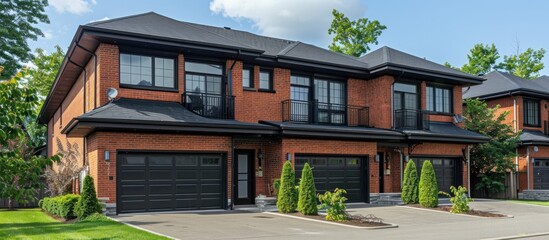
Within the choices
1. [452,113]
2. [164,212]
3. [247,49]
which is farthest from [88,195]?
[452,113]

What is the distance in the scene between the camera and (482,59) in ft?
152

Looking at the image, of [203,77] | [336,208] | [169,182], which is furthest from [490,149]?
[169,182]

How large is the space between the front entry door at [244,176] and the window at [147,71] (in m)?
3.89

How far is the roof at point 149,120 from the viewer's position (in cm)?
1547

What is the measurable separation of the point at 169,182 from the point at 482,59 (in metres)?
37.1

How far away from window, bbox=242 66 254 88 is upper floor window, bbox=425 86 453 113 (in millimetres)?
9060

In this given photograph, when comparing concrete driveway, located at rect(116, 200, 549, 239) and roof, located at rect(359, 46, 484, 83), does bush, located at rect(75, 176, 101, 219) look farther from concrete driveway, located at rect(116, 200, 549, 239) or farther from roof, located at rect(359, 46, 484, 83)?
roof, located at rect(359, 46, 484, 83)

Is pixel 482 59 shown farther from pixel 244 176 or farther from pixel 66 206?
pixel 66 206

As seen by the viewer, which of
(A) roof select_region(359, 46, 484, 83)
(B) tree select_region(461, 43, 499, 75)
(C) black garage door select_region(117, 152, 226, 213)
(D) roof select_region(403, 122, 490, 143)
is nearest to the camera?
(C) black garage door select_region(117, 152, 226, 213)

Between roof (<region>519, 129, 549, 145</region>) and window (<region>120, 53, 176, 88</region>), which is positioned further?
roof (<region>519, 129, 549, 145</region>)

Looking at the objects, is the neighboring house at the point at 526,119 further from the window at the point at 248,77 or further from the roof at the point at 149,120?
the roof at the point at 149,120

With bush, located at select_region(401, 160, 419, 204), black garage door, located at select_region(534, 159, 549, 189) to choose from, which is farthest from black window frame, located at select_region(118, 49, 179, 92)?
black garage door, located at select_region(534, 159, 549, 189)

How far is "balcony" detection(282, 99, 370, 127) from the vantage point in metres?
21.6

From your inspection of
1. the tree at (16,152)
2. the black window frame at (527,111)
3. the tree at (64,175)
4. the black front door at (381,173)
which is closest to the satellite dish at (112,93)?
the tree at (64,175)
